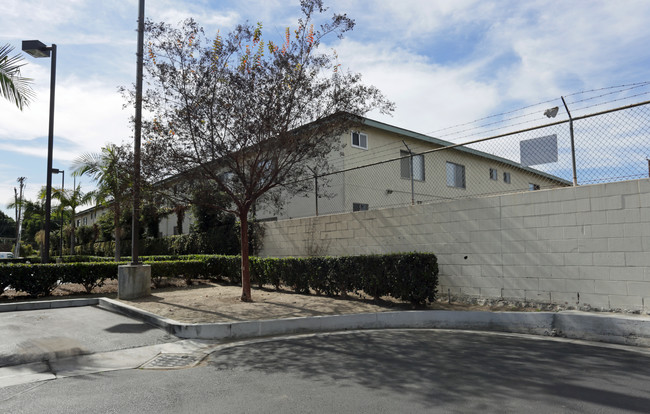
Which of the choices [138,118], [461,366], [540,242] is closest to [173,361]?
[461,366]

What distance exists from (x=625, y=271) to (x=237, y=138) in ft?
25.8

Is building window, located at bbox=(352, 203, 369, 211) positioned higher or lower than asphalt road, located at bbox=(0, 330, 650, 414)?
higher

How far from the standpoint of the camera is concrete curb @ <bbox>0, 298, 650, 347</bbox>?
6.81 meters

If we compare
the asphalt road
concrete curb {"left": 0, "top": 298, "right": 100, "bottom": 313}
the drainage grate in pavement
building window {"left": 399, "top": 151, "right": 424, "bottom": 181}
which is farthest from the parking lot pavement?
building window {"left": 399, "top": 151, "right": 424, "bottom": 181}

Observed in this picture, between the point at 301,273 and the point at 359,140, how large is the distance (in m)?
7.86

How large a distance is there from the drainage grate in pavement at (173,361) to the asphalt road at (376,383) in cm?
21

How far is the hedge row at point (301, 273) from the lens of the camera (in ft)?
30.7

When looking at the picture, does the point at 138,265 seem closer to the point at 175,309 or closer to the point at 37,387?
the point at 175,309

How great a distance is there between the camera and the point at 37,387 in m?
4.98

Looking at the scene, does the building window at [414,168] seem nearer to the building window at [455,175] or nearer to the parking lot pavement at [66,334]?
the building window at [455,175]

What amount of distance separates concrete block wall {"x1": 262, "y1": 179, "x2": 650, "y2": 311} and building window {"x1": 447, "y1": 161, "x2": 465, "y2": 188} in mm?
9973

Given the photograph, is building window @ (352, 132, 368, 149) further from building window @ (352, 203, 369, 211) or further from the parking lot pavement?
the parking lot pavement

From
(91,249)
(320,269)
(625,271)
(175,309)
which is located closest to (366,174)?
(320,269)

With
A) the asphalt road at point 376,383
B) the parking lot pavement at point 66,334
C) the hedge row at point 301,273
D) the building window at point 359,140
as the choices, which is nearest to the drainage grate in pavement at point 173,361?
the asphalt road at point 376,383
